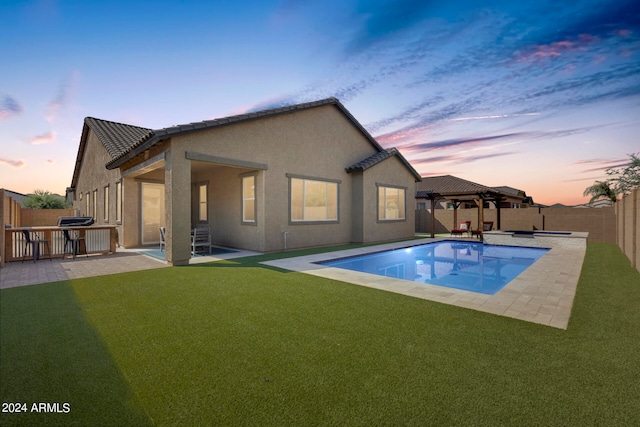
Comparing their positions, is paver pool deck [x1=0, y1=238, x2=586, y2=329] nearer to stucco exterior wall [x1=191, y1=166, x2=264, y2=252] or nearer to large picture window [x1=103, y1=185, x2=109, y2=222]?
stucco exterior wall [x1=191, y1=166, x2=264, y2=252]

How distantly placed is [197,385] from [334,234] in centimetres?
1201

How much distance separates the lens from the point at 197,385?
2.78m

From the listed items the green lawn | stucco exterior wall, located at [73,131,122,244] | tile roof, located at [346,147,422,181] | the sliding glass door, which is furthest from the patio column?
tile roof, located at [346,147,422,181]

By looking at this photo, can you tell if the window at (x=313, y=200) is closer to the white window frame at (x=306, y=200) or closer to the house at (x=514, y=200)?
the white window frame at (x=306, y=200)

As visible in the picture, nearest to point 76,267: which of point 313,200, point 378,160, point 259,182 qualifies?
point 259,182

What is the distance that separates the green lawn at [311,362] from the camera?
2.41m

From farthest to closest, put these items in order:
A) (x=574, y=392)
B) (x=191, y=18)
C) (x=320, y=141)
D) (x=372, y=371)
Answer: (x=320, y=141) → (x=191, y=18) → (x=372, y=371) → (x=574, y=392)

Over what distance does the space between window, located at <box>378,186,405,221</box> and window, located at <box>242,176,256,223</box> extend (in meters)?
7.37

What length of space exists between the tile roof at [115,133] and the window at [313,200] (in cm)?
827

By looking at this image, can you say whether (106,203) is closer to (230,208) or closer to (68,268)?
(230,208)

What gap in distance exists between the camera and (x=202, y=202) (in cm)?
1523

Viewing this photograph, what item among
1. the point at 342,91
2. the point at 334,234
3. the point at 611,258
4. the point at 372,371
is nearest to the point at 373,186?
the point at 334,234

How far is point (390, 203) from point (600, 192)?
3129 centimetres

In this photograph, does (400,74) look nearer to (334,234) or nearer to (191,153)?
(334,234)
